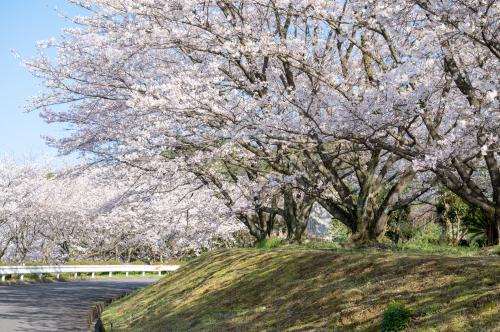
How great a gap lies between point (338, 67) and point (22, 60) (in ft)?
28.8

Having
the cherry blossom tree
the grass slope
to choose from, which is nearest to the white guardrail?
the cherry blossom tree

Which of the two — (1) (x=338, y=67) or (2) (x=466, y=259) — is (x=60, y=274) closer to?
(1) (x=338, y=67)

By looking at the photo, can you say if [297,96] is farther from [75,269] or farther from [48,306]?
[75,269]

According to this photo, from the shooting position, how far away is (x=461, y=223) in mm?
21172

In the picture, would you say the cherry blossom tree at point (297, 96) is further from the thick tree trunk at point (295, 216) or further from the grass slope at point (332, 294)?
the grass slope at point (332, 294)

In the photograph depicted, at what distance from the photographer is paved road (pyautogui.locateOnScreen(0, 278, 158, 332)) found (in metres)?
15.9

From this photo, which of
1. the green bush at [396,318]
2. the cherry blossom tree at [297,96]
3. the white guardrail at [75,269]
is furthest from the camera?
the white guardrail at [75,269]

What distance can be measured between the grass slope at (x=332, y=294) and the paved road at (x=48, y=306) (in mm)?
2892

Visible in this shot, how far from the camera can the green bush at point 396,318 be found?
7148 millimetres

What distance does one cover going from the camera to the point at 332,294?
916cm

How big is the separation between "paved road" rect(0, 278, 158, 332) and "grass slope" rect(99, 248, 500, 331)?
2892 millimetres

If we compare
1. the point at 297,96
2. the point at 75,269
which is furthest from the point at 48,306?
the point at 75,269

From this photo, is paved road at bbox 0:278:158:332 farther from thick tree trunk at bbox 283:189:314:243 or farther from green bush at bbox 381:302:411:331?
green bush at bbox 381:302:411:331

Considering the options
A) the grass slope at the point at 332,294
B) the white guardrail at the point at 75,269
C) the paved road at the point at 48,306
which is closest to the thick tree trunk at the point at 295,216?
the grass slope at the point at 332,294
